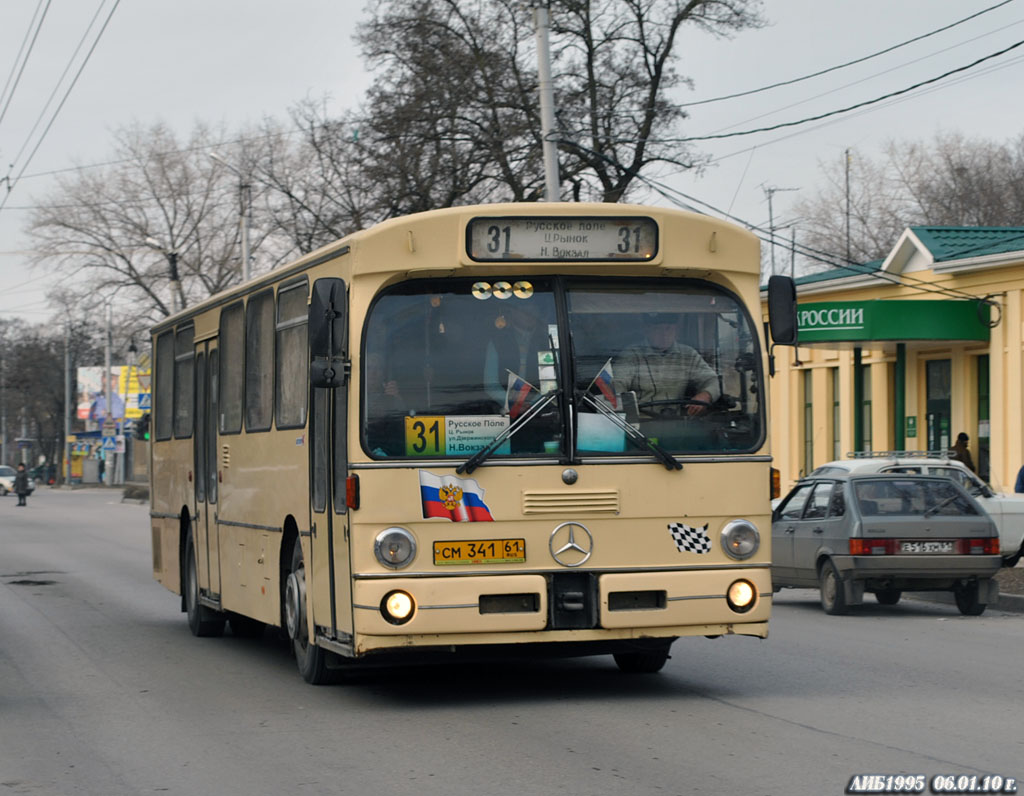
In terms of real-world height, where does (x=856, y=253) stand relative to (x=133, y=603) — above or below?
above

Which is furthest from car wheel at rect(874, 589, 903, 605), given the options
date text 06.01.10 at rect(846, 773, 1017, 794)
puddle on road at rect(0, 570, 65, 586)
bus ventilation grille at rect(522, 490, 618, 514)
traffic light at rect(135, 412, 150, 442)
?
date text 06.01.10 at rect(846, 773, 1017, 794)

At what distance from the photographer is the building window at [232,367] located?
1277cm

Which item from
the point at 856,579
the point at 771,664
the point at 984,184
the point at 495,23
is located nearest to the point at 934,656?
the point at 771,664

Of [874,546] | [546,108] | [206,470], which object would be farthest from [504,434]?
[546,108]

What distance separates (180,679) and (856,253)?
54.4m

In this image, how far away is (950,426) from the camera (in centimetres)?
3338

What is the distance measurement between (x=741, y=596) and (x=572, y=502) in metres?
1.17

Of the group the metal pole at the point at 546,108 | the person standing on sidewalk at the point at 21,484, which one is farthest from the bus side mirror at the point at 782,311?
the person standing on sidewalk at the point at 21,484

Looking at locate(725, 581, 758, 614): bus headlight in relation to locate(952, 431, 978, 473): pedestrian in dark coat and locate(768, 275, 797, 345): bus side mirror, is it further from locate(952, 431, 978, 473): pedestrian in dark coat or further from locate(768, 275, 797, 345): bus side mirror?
locate(952, 431, 978, 473): pedestrian in dark coat

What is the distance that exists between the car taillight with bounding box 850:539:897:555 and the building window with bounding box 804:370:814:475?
22306 mm

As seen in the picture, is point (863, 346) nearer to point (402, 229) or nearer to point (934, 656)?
point (934, 656)

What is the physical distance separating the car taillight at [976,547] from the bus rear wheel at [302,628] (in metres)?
7.99

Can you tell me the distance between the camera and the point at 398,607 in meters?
9.39

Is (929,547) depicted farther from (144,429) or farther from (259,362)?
(144,429)
